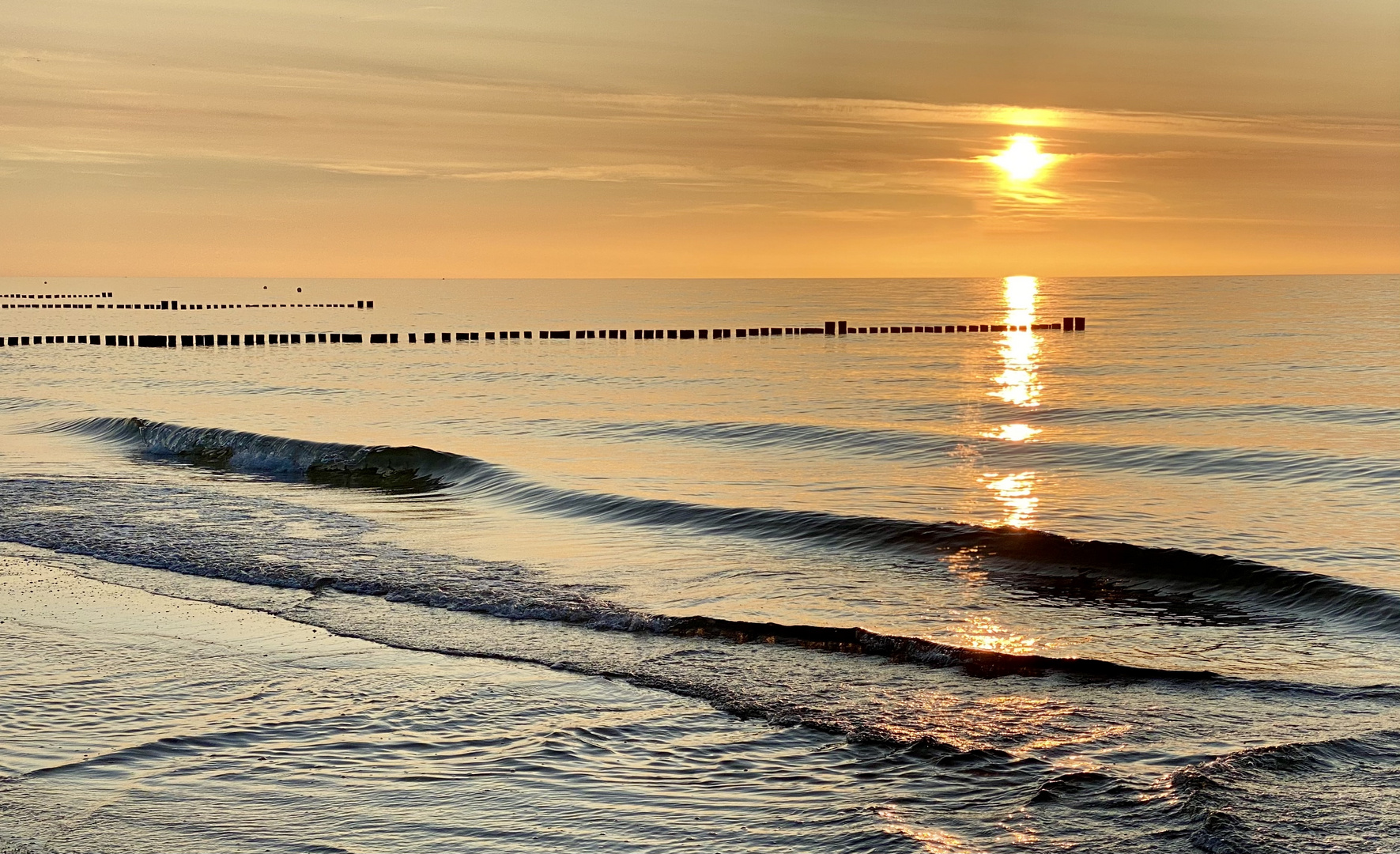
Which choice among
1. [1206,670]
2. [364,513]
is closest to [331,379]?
[364,513]

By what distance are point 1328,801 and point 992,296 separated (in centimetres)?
18355

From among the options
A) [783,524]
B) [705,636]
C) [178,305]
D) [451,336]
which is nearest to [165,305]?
[178,305]

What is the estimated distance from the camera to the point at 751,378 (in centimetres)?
5159

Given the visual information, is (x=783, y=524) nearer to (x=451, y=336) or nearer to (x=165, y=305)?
(x=451, y=336)

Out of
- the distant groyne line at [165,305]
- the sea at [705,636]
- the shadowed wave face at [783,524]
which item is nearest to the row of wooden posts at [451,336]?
the sea at [705,636]

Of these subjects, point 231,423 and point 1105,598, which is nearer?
point 1105,598

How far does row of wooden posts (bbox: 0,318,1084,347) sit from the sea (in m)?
46.5

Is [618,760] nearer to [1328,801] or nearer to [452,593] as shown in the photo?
[1328,801]

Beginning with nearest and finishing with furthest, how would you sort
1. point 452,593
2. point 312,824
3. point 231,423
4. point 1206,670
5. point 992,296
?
point 312,824
point 1206,670
point 452,593
point 231,423
point 992,296

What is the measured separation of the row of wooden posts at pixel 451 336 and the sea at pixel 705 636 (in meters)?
46.5

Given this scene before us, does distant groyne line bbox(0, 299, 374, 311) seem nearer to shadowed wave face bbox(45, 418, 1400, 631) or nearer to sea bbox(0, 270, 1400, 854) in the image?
sea bbox(0, 270, 1400, 854)

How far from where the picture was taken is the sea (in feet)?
26.2

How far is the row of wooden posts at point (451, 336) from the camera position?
3140 inches

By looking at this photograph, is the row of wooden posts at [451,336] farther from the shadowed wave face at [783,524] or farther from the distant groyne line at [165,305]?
the distant groyne line at [165,305]
